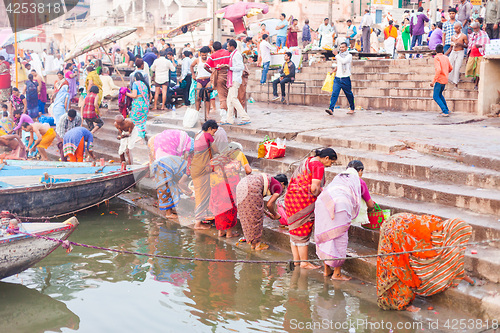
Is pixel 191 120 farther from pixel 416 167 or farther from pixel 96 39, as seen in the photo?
pixel 416 167

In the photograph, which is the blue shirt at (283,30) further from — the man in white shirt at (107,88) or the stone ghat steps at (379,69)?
the man in white shirt at (107,88)

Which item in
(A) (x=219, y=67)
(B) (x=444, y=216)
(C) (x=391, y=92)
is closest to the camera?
(B) (x=444, y=216)

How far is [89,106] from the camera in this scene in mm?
12461

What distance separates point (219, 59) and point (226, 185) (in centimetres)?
436

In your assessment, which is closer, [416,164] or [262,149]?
[416,164]

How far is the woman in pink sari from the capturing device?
5.52m

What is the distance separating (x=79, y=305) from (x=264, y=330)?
2012 millimetres

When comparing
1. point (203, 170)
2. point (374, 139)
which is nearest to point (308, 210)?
point (203, 170)

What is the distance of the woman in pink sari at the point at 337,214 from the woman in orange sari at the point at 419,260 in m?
0.66

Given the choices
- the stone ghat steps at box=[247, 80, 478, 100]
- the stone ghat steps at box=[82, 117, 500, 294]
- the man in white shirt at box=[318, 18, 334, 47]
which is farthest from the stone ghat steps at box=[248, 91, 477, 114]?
the stone ghat steps at box=[82, 117, 500, 294]

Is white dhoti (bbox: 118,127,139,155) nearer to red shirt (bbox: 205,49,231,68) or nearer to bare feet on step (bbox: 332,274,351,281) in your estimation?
red shirt (bbox: 205,49,231,68)

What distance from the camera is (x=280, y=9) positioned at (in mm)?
33156

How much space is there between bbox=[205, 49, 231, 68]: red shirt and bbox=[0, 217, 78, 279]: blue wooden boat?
18.8 ft

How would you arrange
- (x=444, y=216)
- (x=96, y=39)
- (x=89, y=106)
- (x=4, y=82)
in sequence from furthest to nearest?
(x=4, y=82) → (x=96, y=39) → (x=89, y=106) → (x=444, y=216)
